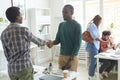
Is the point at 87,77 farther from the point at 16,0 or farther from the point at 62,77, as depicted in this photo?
the point at 16,0

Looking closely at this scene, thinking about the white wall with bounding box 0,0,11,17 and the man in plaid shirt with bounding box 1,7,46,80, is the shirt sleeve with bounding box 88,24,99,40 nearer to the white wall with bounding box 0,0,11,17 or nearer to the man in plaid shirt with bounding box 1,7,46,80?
the man in plaid shirt with bounding box 1,7,46,80

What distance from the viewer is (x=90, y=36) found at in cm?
363

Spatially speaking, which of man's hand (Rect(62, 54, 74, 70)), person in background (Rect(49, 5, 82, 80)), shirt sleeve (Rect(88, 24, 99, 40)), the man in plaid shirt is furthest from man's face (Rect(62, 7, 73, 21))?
shirt sleeve (Rect(88, 24, 99, 40))

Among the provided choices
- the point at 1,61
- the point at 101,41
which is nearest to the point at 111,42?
the point at 101,41

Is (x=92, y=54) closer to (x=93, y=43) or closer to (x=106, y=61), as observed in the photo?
(x=93, y=43)

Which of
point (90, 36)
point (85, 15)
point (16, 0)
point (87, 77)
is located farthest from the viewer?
point (85, 15)

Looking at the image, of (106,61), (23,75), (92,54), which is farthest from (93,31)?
(23,75)

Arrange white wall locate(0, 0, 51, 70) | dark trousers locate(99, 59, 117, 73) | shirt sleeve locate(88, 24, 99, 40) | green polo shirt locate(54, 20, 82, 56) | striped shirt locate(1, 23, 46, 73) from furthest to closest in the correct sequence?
white wall locate(0, 0, 51, 70)
dark trousers locate(99, 59, 117, 73)
shirt sleeve locate(88, 24, 99, 40)
green polo shirt locate(54, 20, 82, 56)
striped shirt locate(1, 23, 46, 73)

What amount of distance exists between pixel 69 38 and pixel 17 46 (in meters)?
0.88

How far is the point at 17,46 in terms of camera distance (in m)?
1.76

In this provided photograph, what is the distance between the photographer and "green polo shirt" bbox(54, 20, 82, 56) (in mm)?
2381

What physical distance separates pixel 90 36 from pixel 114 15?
1.68 m

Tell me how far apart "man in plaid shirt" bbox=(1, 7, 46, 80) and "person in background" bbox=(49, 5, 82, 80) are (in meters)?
0.75

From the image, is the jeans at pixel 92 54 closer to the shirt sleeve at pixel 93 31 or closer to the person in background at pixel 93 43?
the person in background at pixel 93 43
